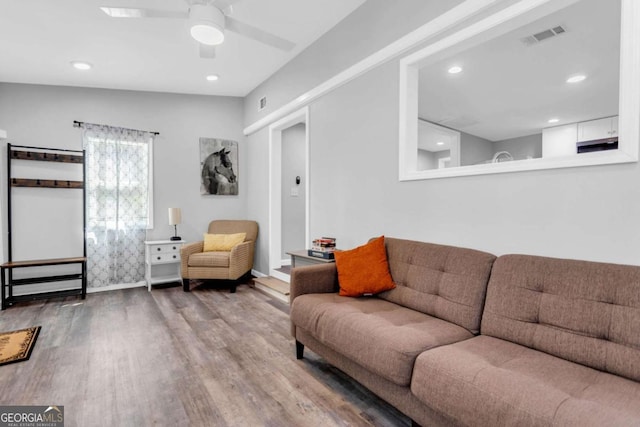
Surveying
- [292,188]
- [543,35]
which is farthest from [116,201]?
[543,35]

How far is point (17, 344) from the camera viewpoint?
2.64 metres

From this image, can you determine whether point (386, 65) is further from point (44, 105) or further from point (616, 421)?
point (44, 105)

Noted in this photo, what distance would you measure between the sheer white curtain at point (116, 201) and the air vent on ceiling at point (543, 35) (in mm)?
4650

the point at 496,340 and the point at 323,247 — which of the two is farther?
the point at 323,247

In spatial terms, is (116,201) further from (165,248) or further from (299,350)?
(299,350)

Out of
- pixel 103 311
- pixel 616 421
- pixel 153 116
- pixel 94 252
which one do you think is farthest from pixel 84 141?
pixel 616 421

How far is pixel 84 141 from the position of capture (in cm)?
429

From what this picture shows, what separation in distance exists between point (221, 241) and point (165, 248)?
0.76m

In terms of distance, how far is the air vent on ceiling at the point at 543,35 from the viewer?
2762mm

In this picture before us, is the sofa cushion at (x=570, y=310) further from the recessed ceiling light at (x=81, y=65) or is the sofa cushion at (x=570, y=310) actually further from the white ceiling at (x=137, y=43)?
the recessed ceiling light at (x=81, y=65)

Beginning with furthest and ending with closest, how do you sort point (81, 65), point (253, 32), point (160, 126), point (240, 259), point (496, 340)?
point (160, 126), point (240, 259), point (81, 65), point (253, 32), point (496, 340)

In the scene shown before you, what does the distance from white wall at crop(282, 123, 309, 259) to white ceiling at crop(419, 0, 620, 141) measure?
2.07 meters

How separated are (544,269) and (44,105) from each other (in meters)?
5.50

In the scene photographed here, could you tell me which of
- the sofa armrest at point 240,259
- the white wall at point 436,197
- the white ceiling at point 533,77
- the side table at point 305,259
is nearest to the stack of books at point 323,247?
the side table at point 305,259
